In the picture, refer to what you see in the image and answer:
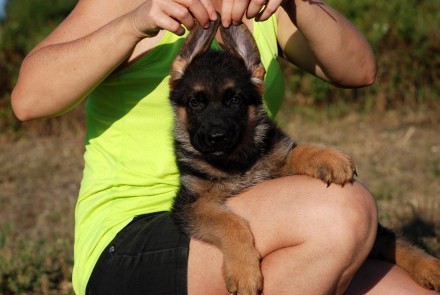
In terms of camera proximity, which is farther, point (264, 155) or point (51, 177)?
point (51, 177)

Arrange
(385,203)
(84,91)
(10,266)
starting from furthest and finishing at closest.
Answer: (385,203) < (10,266) < (84,91)

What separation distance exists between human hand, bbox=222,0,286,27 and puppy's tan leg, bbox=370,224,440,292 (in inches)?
50.1

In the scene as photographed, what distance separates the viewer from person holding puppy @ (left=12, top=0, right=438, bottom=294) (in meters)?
2.90

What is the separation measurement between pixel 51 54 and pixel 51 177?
17.1 feet

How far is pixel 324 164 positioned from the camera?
3018mm

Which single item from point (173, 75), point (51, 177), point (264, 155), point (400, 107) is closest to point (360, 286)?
point (264, 155)

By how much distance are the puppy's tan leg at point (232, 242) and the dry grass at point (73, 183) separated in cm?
200

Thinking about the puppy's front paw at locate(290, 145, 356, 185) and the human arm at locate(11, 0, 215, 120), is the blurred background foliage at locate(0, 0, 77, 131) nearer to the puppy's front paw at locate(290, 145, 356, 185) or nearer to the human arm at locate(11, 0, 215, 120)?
the human arm at locate(11, 0, 215, 120)

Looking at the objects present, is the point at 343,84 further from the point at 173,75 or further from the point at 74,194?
the point at 74,194

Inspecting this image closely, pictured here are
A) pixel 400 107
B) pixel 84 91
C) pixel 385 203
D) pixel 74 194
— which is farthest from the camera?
pixel 400 107

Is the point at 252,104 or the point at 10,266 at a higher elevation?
the point at 252,104

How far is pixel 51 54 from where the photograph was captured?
3.29m

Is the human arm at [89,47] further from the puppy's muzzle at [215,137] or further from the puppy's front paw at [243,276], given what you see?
the puppy's front paw at [243,276]

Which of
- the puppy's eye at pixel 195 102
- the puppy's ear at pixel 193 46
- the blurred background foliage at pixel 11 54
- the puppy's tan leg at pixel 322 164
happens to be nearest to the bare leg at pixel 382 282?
the puppy's tan leg at pixel 322 164
